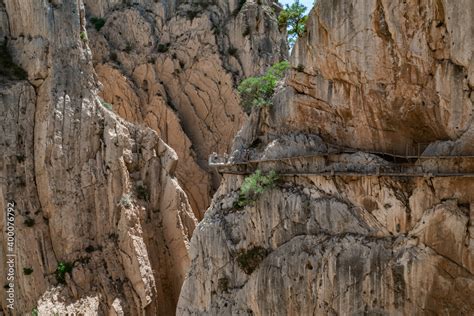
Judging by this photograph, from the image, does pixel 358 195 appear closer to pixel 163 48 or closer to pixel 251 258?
pixel 251 258

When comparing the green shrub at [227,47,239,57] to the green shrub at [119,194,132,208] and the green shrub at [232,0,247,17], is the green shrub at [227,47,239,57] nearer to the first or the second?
the green shrub at [232,0,247,17]

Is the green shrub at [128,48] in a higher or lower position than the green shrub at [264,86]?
higher

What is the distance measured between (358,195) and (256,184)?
4439mm

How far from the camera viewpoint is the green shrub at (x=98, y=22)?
146 feet

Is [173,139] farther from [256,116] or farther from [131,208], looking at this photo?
[256,116]

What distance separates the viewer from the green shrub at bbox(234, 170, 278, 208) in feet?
75.7

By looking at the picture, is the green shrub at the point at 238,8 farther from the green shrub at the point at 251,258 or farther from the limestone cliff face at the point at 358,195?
the green shrub at the point at 251,258

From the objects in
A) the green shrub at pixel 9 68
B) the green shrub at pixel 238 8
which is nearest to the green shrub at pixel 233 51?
the green shrub at pixel 238 8

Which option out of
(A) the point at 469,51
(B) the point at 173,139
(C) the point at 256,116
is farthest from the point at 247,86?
(B) the point at 173,139

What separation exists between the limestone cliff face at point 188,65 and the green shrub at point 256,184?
16.5 metres

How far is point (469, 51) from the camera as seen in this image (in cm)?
1759

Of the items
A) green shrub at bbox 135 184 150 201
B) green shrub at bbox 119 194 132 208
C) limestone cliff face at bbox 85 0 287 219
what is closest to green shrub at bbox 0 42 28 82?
green shrub at bbox 119 194 132 208

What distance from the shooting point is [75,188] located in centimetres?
3048

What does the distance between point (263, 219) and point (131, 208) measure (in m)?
10.7
